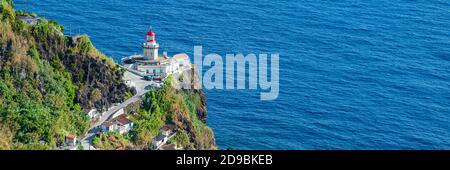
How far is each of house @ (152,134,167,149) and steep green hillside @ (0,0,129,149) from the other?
24.6 feet

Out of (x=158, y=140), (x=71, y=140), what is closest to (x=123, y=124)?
(x=158, y=140)

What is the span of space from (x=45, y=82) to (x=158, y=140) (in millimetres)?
13697

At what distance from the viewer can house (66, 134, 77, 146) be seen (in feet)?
285

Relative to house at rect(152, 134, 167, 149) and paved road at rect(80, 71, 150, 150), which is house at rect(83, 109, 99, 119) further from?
house at rect(152, 134, 167, 149)

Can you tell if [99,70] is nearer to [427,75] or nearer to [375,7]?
[427,75]

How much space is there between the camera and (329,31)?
485 feet

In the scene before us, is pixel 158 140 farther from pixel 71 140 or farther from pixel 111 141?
pixel 71 140

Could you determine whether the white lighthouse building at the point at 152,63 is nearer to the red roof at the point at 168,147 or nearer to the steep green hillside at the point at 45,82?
the steep green hillside at the point at 45,82

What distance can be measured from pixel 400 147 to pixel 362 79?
2255 centimetres

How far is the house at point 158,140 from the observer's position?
307ft

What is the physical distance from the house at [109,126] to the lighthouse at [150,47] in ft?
69.8

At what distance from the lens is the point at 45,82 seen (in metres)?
92.9

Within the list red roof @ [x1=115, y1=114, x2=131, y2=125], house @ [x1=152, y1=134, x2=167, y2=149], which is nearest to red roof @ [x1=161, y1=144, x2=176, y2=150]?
house @ [x1=152, y1=134, x2=167, y2=149]

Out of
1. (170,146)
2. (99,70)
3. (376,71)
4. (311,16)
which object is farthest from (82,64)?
(311,16)
